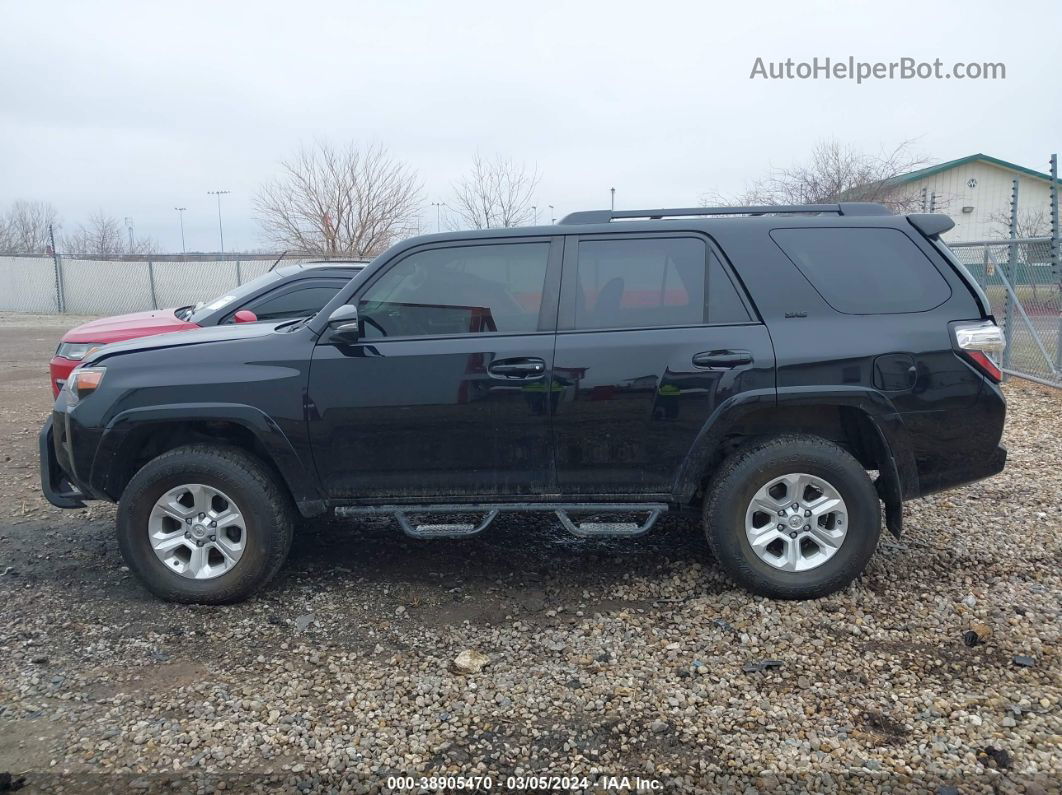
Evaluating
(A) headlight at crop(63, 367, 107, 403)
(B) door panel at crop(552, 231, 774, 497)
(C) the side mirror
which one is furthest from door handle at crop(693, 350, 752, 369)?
(A) headlight at crop(63, 367, 107, 403)

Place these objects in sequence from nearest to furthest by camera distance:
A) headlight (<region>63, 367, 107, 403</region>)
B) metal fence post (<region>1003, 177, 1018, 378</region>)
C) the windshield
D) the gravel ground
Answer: the gravel ground
headlight (<region>63, 367, 107, 403</region>)
the windshield
metal fence post (<region>1003, 177, 1018, 378</region>)

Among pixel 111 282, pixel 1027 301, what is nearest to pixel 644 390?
pixel 1027 301

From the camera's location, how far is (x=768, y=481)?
409 centimetres

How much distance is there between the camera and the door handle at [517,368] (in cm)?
410

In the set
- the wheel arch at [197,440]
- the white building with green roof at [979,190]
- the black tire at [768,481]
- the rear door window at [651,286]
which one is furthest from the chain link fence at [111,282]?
the white building with green roof at [979,190]

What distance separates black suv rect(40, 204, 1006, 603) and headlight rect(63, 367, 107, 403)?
0.01 m

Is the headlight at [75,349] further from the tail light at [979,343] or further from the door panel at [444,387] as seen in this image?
the tail light at [979,343]

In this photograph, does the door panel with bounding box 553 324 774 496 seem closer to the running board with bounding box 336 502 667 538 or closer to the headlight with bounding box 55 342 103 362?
the running board with bounding box 336 502 667 538

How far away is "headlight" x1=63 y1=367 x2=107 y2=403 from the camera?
14.1 ft

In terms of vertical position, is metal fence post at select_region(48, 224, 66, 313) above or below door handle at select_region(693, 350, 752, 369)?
above

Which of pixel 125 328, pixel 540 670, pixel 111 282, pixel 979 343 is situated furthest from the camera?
pixel 111 282

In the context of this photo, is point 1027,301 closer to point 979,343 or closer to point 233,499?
point 979,343

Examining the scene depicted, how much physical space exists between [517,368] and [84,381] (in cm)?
224

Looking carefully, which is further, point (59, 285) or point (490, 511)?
point (59, 285)
